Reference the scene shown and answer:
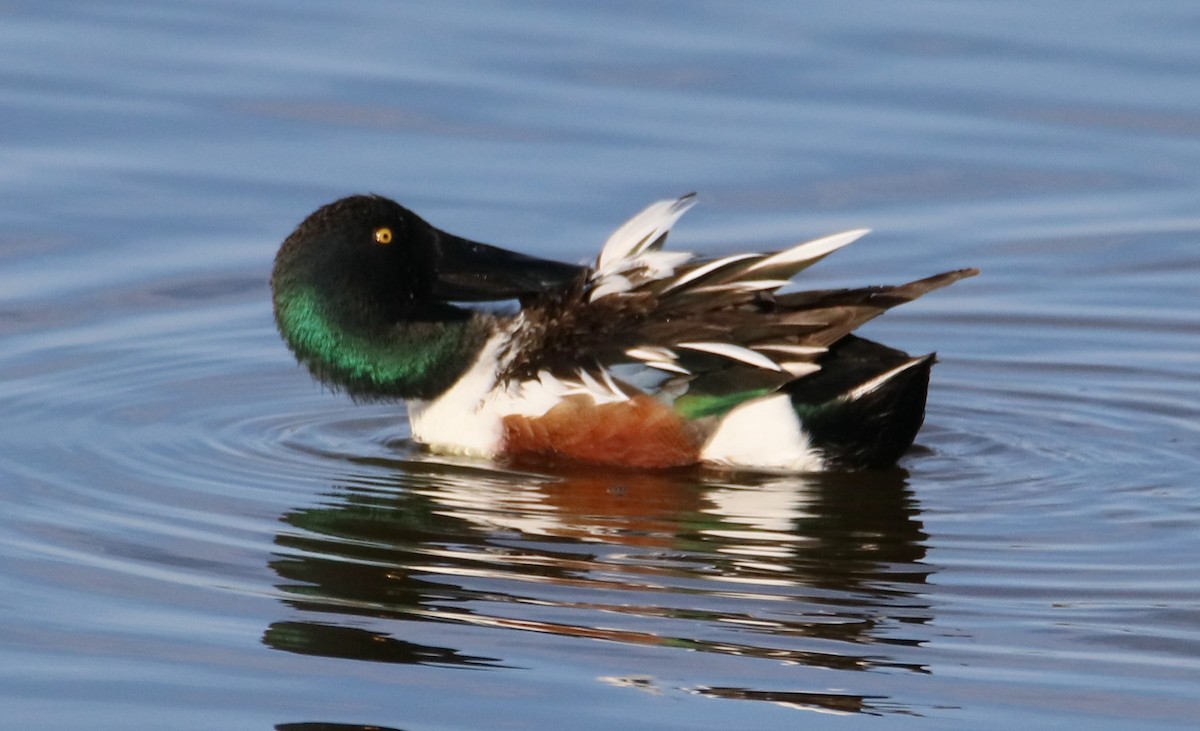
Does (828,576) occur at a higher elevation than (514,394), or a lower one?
lower

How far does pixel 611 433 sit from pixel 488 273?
3.06 ft

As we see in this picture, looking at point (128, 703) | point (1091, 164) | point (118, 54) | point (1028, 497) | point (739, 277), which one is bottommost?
point (128, 703)

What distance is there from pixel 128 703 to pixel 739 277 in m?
2.98

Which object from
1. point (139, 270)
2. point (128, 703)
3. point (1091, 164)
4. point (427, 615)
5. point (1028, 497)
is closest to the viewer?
point (128, 703)

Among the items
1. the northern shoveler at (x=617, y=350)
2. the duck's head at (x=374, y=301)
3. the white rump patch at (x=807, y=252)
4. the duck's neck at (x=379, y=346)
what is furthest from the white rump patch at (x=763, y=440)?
the duck's neck at (x=379, y=346)

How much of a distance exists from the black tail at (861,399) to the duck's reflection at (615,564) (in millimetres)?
148

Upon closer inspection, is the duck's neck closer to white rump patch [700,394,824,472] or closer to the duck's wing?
the duck's wing

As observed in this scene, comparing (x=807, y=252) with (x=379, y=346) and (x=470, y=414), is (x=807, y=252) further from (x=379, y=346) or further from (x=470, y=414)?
(x=379, y=346)

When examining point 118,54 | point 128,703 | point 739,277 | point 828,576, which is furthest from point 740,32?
point 128,703

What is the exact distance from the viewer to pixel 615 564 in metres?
6.92

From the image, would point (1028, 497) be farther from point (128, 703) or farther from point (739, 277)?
point (128, 703)

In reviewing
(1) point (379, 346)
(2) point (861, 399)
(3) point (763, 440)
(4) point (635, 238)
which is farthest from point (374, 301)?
(2) point (861, 399)

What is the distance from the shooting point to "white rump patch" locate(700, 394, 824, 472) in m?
7.86

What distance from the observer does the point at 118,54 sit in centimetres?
1301
